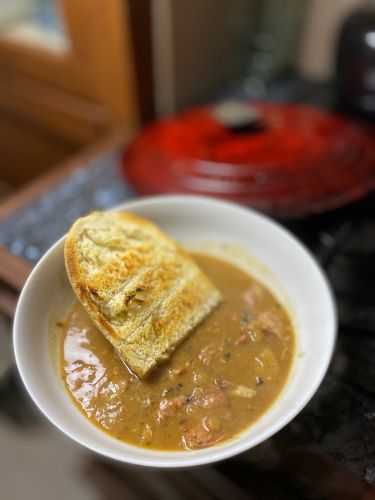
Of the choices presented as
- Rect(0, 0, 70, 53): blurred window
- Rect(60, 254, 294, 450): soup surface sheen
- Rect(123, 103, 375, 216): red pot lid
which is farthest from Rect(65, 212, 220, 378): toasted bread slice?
Rect(0, 0, 70, 53): blurred window

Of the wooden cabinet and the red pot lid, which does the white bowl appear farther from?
the wooden cabinet

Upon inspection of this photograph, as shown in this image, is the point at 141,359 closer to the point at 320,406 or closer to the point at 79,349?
the point at 79,349

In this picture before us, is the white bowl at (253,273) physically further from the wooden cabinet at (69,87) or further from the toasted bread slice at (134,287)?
the wooden cabinet at (69,87)

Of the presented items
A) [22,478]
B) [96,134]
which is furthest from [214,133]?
[22,478]

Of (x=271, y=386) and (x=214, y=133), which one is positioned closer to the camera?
(x=271, y=386)

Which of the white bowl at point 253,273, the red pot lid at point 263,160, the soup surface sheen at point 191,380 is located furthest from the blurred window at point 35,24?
the soup surface sheen at point 191,380

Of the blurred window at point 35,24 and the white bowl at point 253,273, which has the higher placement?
the blurred window at point 35,24
